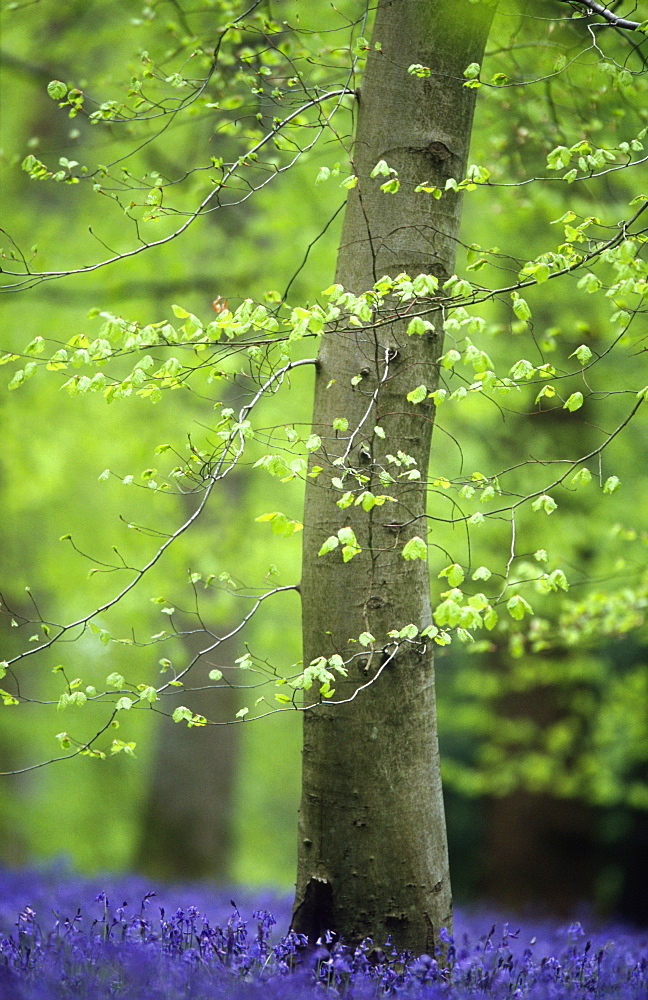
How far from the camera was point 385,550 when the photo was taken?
308 cm

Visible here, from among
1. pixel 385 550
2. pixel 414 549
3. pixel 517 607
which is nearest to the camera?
pixel 517 607

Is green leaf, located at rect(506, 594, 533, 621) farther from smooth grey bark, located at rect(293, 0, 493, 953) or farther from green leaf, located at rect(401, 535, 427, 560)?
smooth grey bark, located at rect(293, 0, 493, 953)

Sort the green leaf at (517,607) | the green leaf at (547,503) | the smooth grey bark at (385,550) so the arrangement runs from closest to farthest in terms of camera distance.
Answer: the green leaf at (517,607)
the green leaf at (547,503)
the smooth grey bark at (385,550)

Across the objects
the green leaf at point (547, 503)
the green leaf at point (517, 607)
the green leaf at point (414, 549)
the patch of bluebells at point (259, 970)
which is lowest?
the patch of bluebells at point (259, 970)

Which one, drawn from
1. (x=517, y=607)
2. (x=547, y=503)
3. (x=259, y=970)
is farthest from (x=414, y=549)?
(x=259, y=970)

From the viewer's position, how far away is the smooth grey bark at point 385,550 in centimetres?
302

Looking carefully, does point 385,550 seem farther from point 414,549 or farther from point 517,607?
point 517,607

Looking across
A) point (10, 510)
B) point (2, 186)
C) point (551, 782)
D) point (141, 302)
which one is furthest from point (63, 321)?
point (551, 782)

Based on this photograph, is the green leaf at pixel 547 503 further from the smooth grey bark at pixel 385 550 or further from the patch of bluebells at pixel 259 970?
the patch of bluebells at pixel 259 970

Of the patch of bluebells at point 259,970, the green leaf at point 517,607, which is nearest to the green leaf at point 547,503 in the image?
the green leaf at point 517,607

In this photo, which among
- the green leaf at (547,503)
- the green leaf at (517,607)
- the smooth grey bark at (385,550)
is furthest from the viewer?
the smooth grey bark at (385,550)

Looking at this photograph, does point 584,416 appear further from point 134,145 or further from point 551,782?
point 134,145

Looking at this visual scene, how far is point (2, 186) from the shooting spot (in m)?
7.50

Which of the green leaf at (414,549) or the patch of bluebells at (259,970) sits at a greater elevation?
the green leaf at (414,549)
